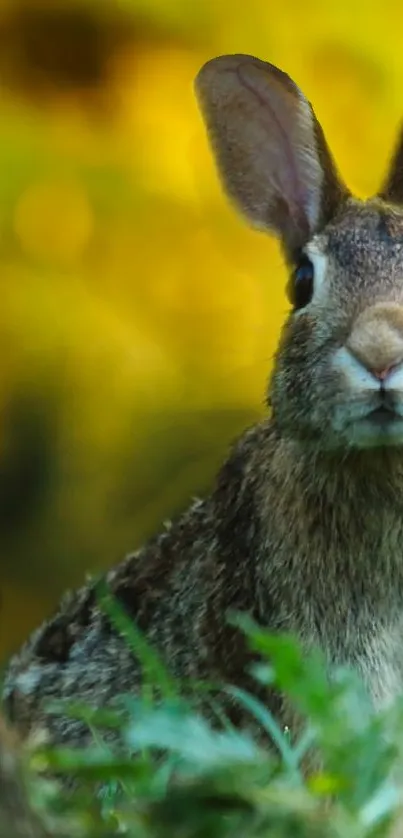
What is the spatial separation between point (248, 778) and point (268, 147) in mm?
1377

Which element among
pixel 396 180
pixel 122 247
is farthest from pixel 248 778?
pixel 122 247

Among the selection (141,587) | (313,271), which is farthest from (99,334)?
(313,271)

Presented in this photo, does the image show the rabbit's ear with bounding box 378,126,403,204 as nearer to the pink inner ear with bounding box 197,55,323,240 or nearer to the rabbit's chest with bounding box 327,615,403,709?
the pink inner ear with bounding box 197,55,323,240

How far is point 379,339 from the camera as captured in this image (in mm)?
1612

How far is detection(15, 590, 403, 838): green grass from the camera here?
2.71ft

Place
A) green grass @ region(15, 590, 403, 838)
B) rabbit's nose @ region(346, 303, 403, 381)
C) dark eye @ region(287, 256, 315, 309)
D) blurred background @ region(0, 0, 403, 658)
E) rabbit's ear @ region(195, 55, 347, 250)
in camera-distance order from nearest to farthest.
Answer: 1. green grass @ region(15, 590, 403, 838)
2. rabbit's nose @ region(346, 303, 403, 381)
3. dark eye @ region(287, 256, 315, 309)
4. rabbit's ear @ region(195, 55, 347, 250)
5. blurred background @ region(0, 0, 403, 658)

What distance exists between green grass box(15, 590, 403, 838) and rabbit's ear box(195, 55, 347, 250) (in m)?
1.13

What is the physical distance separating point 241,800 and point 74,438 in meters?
2.05

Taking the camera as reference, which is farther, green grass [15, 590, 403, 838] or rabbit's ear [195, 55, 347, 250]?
rabbit's ear [195, 55, 347, 250]

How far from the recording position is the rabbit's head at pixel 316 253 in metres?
1.65

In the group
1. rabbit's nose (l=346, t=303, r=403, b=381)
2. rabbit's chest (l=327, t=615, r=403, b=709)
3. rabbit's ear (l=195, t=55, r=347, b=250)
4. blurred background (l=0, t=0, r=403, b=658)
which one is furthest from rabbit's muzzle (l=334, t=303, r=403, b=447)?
blurred background (l=0, t=0, r=403, b=658)

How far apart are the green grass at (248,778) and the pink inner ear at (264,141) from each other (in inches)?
45.0

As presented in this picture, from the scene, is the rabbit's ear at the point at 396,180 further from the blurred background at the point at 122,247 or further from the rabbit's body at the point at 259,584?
the blurred background at the point at 122,247

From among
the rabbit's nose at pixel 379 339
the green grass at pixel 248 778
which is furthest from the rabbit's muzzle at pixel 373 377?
the green grass at pixel 248 778
